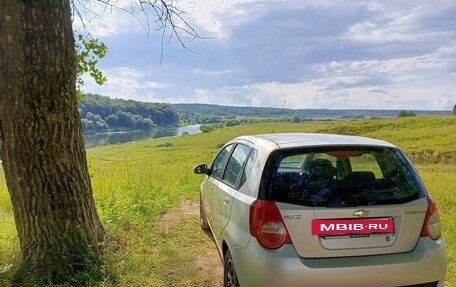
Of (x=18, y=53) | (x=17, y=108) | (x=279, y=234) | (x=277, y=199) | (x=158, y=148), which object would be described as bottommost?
(x=158, y=148)

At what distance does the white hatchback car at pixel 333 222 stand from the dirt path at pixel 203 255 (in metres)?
1.03

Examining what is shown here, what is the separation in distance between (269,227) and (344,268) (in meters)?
0.60

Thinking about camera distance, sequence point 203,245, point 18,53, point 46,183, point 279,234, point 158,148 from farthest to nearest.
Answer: point 158,148
point 203,245
point 46,183
point 18,53
point 279,234

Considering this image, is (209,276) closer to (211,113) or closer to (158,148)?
(158,148)

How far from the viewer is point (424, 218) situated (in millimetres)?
3035

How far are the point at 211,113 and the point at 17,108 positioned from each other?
12148cm

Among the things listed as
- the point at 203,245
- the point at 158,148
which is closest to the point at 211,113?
the point at 158,148

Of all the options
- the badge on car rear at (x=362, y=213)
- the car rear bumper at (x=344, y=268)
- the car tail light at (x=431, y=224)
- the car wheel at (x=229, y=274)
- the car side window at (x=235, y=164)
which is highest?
the car side window at (x=235, y=164)

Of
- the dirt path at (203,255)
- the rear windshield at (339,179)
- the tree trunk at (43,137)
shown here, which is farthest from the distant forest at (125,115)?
the rear windshield at (339,179)

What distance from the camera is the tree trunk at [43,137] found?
369 cm

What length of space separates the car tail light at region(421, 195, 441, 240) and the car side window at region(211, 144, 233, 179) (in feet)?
7.46

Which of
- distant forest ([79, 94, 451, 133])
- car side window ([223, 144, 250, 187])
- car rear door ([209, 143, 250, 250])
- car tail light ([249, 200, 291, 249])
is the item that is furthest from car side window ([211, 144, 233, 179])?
distant forest ([79, 94, 451, 133])

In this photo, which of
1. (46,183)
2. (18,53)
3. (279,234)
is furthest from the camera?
(46,183)

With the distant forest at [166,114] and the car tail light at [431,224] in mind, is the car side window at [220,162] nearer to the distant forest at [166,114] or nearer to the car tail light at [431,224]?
the car tail light at [431,224]
